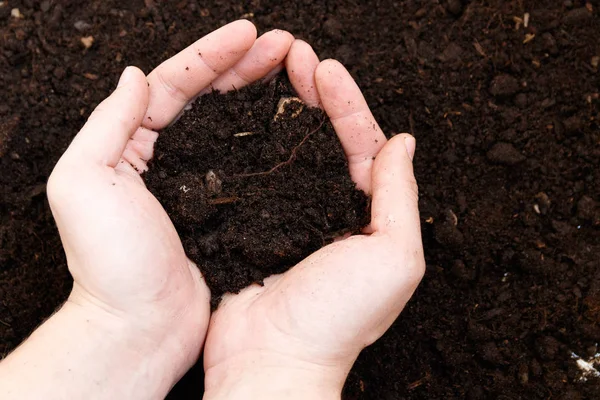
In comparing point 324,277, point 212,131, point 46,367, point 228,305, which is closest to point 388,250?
point 324,277

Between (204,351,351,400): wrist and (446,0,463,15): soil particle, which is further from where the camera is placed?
(446,0,463,15): soil particle

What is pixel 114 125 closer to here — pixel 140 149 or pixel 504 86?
pixel 140 149

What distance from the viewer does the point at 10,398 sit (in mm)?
1716

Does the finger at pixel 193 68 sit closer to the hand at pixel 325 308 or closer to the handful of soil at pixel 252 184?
the handful of soil at pixel 252 184

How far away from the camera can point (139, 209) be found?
1838 mm

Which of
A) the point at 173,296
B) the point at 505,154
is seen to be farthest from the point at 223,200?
the point at 505,154

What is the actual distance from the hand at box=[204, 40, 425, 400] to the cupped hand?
16cm

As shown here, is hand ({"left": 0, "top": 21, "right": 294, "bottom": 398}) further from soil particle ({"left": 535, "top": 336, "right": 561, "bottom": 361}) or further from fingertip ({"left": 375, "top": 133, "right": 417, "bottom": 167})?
soil particle ({"left": 535, "top": 336, "right": 561, "bottom": 361})

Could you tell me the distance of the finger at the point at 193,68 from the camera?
2.05 m

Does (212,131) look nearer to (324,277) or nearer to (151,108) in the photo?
(151,108)

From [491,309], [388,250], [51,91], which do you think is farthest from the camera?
[51,91]

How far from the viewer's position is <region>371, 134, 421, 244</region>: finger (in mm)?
1905

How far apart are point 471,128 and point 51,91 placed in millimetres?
1767

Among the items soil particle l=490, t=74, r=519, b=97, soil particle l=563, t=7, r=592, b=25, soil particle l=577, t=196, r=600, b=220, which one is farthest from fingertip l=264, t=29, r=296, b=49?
soil particle l=577, t=196, r=600, b=220
